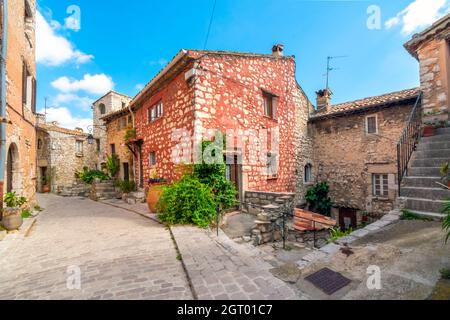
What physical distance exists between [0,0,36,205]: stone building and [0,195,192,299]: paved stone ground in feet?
8.78

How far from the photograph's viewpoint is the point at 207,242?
4.45m

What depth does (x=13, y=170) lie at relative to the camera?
23.8ft

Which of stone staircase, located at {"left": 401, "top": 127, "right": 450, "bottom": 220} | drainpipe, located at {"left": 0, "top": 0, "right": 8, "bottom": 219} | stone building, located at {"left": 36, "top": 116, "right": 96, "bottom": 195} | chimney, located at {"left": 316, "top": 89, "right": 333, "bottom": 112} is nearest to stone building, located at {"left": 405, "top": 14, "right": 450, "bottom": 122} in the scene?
stone staircase, located at {"left": 401, "top": 127, "right": 450, "bottom": 220}

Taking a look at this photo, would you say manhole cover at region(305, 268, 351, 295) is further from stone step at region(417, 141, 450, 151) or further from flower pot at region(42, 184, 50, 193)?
flower pot at region(42, 184, 50, 193)

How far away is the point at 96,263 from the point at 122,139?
12.0 meters

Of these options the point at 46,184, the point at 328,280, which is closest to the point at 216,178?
the point at 328,280

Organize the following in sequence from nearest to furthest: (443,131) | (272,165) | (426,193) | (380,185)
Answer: (426,193)
(443,131)
(272,165)
(380,185)

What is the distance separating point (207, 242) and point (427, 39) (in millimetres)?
9710

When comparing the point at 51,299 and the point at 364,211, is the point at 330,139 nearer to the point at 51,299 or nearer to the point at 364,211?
the point at 364,211

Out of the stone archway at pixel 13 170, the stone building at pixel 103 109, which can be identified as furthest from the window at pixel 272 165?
the stone building at pixel 103 109

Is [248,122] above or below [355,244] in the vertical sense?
above

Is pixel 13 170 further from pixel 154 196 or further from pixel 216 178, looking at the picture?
pixel 216 178

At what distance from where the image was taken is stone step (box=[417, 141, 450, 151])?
227 inches

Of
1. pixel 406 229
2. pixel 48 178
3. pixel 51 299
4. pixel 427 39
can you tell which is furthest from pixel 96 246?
pixel 48 178
